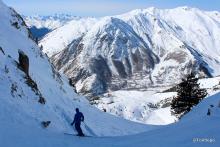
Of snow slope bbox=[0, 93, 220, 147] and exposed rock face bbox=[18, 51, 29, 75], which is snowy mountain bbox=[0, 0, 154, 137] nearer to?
exposed rock face bbox=[18, 51, 29, 75]

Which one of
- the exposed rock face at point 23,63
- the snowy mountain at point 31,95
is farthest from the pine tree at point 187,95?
the exposed rock face at point 23,63

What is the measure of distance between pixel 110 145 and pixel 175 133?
4.97 metres

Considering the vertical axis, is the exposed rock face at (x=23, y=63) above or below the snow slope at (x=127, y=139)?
below

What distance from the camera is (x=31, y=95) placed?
4169 centimetres

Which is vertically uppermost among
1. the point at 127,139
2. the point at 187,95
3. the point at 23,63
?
the point at 127,139

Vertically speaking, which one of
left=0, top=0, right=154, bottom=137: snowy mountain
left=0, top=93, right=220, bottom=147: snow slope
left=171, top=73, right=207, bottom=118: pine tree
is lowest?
left=171, top=73, right=207, bottom=118: pine tree

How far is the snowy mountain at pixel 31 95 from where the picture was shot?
34.5m

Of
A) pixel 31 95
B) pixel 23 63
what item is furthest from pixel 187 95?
pixel 31 95

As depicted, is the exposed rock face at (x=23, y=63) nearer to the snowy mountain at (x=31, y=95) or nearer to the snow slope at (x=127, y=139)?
the snowy mountain at (x=31, y=95)

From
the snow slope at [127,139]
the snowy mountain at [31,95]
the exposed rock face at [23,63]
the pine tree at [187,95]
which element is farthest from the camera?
the pine tree at [187,95]

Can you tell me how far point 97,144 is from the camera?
27766 millimetres

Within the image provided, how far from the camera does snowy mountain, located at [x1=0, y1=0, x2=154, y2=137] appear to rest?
1357 inches

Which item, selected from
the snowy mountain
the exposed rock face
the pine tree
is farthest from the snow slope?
the pine tree

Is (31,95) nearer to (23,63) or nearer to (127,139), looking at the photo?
(23,63)
